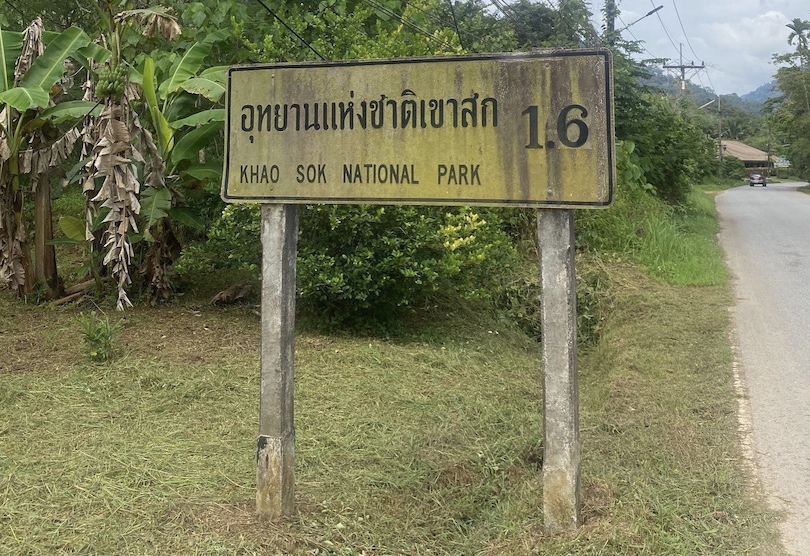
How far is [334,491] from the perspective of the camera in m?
3.90

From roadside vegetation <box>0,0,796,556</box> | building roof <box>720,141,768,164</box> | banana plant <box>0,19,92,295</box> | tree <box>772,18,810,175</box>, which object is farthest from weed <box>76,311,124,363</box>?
building roof <box>720,141,768,164</box>

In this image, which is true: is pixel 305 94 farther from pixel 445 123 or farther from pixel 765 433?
pixel 765 433

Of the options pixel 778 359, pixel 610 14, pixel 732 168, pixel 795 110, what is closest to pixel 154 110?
pixel 778 359

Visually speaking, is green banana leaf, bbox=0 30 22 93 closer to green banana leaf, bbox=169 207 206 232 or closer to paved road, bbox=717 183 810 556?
green banana leaf, bbox=169 207 206 232

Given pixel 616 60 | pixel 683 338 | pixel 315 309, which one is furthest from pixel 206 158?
pixel 616 60

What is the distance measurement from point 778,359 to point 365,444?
3722mm

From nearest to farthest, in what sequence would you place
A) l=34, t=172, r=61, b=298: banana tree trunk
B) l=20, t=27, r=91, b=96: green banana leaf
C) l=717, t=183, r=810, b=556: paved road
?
l=717, t=183, r=810, b=556: paved road
l=20, t=27, r=91, b=96: green banana leaf
l=34, t=172, r=61, b=298: banana tree trunk

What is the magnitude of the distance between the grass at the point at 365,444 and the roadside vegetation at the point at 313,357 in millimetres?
19

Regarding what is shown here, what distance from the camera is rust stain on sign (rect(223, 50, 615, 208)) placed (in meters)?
3.01

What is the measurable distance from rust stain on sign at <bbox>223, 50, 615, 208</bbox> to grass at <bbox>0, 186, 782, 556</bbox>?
1.50 m

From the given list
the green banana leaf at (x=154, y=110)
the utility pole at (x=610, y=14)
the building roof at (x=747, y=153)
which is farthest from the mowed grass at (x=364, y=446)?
the building roof at (x=747, y=153)

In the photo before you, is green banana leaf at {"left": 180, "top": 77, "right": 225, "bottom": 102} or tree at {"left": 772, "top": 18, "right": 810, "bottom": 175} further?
tree at {"left": 772, "top": 18, "right": 810, "bottom": 175}

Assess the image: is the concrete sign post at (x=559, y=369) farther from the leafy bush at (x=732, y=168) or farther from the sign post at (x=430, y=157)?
the leafy bush at (x=732, y=168)

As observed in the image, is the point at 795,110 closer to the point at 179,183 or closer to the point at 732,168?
the point at 732,168
